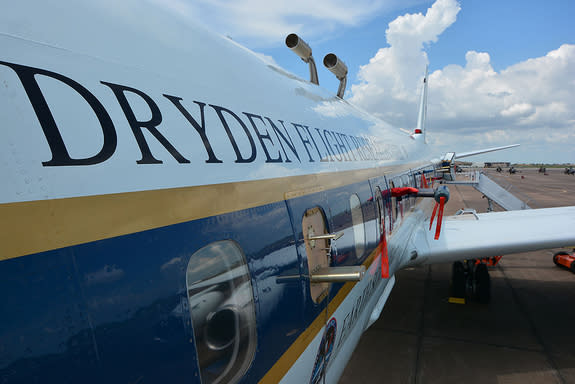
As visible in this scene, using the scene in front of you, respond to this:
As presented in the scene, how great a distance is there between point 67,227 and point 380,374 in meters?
6.12

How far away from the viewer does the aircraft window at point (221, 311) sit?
64.1 inches

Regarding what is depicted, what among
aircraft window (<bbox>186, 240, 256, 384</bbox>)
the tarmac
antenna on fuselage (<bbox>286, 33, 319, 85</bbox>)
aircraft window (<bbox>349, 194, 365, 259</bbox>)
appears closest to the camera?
aircraft window (<bbox>186, 240, 256, 384</bbox>)

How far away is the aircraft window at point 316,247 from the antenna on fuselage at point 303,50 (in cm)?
237

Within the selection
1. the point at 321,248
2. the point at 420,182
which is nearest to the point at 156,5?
the point at 321,248

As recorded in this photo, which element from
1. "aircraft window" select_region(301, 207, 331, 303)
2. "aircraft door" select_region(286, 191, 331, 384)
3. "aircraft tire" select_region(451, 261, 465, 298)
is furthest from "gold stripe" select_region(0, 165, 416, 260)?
"aircraft tire" select_region(451, 261, 465, 298)

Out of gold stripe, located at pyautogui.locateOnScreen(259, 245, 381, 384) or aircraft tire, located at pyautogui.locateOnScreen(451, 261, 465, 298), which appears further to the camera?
aircraft tire, located at pyautogui.locateOnScreen(451, 261, 465, 298)

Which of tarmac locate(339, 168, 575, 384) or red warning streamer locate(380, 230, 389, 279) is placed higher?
red warning streamer locate(380, 230, 389, 279)

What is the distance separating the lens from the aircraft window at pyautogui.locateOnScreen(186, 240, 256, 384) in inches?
64.1

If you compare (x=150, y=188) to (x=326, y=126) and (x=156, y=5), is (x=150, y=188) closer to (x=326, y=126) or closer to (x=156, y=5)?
(x=156, y=5)

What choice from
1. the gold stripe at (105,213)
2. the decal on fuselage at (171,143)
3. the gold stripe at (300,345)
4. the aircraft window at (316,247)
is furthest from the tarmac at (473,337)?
the gold stripe at (105,213)

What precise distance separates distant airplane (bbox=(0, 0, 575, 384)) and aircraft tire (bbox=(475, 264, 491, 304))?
22.9 ft

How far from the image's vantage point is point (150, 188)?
142cm

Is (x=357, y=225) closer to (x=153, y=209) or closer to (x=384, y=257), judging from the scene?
(x=384, y=257)

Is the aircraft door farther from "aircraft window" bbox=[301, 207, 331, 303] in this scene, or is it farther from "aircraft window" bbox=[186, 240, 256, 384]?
"aircraft window" bbox=[186, 240, 256, 384]
